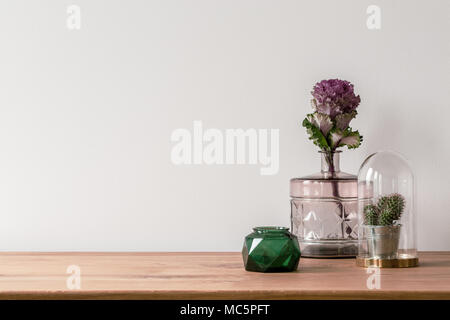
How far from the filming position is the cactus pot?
127cm

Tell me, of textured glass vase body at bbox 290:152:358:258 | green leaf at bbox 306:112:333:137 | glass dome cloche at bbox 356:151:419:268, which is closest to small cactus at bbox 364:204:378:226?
glass dome cloche at bbox 356:151:419:268

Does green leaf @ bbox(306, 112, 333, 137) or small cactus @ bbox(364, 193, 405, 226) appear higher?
green leaf @ bbox(306, 112, 333, 137)

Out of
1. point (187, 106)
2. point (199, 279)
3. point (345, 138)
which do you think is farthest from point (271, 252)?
point (187, 106)

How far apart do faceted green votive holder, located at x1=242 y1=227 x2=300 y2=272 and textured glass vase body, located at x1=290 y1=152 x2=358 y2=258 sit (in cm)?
20

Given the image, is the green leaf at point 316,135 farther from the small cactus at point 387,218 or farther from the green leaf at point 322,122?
the small cactus at point 387,218

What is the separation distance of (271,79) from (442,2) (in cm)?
46

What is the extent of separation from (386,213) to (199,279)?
44 cm

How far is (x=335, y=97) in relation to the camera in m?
1.41

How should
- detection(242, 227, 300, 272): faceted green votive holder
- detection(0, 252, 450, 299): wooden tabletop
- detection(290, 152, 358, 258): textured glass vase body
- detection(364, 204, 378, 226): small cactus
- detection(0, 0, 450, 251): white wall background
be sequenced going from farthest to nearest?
detection(0, 0, 450, 251): white wall background, detection(290, 152, 358, 258): textured glass vase body, detection(364, 204, 378, 226): small cactus, detection(242, 227, 300, 272): faceted green votive holder, detection(0, 252, 450, 299): wooden tabletop

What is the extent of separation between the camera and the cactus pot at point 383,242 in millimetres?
1268

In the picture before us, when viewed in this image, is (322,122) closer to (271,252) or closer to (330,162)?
(330,162)


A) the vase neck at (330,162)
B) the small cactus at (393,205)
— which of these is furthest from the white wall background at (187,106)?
the small cactus at (393,205)

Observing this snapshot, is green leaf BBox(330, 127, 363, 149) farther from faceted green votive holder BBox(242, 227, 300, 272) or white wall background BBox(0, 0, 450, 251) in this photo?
faceted green votive holder BBox(242, 227, 300, 272)
